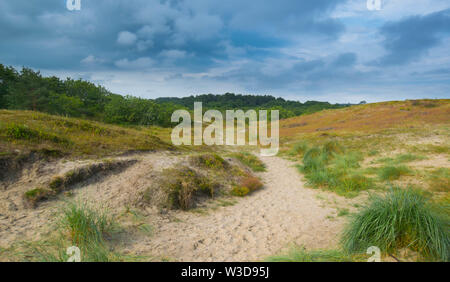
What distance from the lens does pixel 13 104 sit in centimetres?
2927

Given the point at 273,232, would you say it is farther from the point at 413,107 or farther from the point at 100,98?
the point at 100,98

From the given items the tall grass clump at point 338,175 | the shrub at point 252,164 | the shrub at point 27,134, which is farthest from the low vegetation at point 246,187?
the shrub at point 27,134

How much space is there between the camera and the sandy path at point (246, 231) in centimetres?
456

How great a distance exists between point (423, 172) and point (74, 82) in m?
65.6

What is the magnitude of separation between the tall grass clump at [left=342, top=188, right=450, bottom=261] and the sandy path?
0.95m

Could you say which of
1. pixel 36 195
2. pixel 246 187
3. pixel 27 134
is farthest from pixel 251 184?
pixel 27 134

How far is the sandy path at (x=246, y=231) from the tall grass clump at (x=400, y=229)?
0.95 meters

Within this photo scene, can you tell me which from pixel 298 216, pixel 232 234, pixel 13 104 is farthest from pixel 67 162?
pixel 13 104

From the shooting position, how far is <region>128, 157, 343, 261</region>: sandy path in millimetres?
4559

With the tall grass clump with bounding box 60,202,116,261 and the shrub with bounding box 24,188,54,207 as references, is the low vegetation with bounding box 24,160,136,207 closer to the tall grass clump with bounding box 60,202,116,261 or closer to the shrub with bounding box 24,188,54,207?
the shrub with bounding box 24,188,54,207

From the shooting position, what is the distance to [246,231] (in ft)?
18.6

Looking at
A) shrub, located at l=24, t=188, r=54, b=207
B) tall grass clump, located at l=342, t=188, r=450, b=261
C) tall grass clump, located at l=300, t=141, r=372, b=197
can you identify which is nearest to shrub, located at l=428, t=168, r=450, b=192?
tall grass clump, located at l=300, t=141, r=372, b=197

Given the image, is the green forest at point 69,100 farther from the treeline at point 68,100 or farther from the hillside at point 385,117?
the hillside at point 385,117

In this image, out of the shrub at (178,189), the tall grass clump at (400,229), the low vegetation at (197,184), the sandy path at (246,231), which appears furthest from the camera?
the low vegetation at (197,184)
